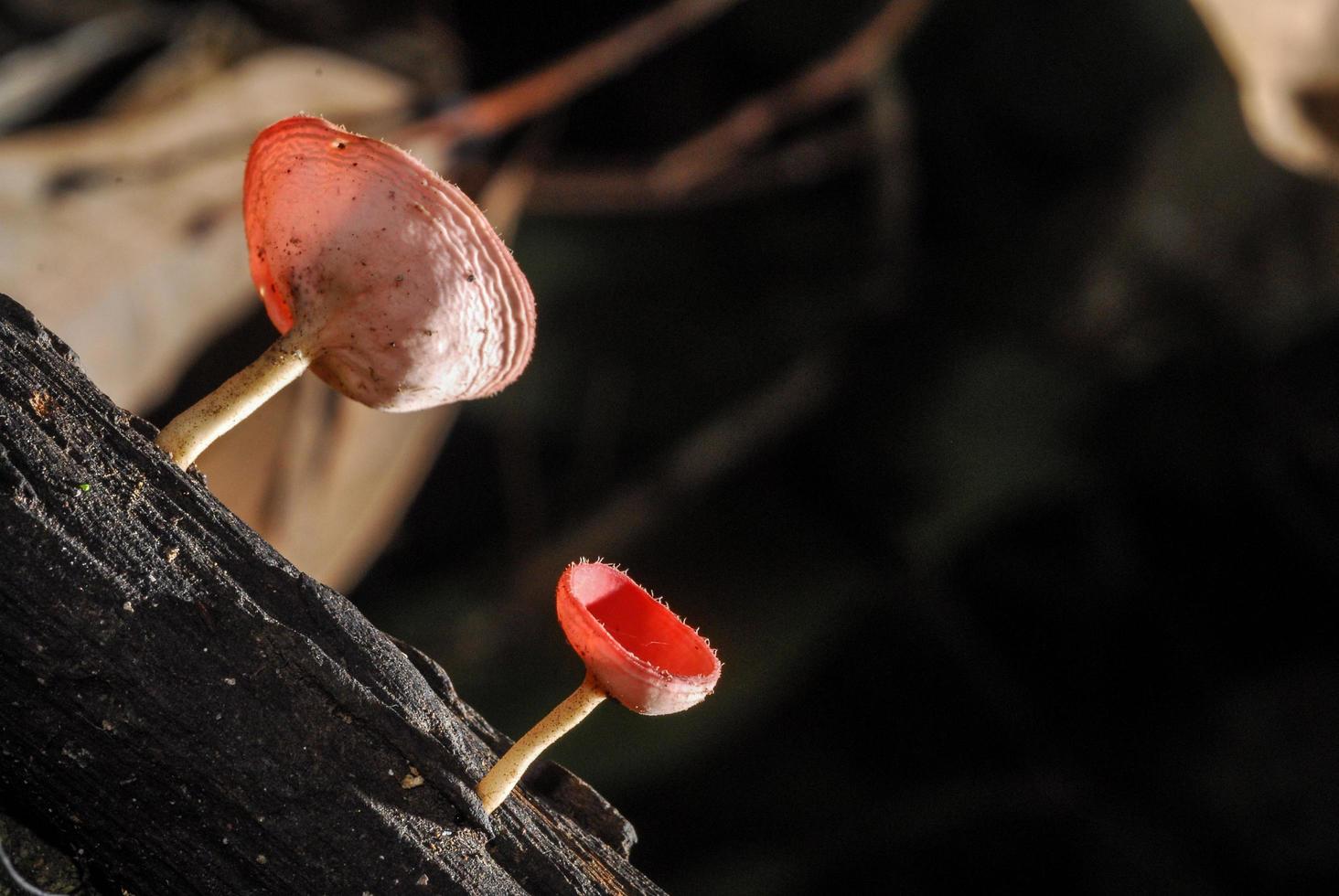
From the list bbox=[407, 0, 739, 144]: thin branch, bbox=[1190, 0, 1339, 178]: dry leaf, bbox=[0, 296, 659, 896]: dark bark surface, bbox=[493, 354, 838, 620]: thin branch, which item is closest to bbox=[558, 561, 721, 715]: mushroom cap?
bbox=[0, 296, 659, 896]: dark bark surface

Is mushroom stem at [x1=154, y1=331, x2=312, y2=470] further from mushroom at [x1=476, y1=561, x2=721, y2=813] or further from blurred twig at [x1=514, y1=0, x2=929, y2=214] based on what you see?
blurred twig at [x1=514, y1=0, x2=929, y2=214]

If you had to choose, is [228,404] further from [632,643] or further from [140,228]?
[140,228]

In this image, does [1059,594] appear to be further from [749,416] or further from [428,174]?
[428,174]

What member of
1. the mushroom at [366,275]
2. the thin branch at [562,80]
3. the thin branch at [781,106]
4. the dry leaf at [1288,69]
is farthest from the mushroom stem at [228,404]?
the dry leaf at [1288,69]

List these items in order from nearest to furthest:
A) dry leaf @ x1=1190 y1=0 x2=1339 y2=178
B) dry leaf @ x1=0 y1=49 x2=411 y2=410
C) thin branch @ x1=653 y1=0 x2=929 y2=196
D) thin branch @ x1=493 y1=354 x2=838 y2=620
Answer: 1. dry leaf @ x1=0 y1=49 x2=411 y2=410
2. dry leaf @ x1=1190 y1=0 x2=1339 y2=178
3. thin branch @ x1=653 y1=0 x2=929 y2=196
4. thin branch @ x1=493 y1=354 x2=838 y2=620

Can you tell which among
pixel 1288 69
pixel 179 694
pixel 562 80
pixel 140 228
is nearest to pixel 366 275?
pixel 179 694

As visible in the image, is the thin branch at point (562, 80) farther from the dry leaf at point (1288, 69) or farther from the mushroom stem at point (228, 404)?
the mushroom stem at point (228, 404)

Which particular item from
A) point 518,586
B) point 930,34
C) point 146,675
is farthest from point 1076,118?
point 146,675
